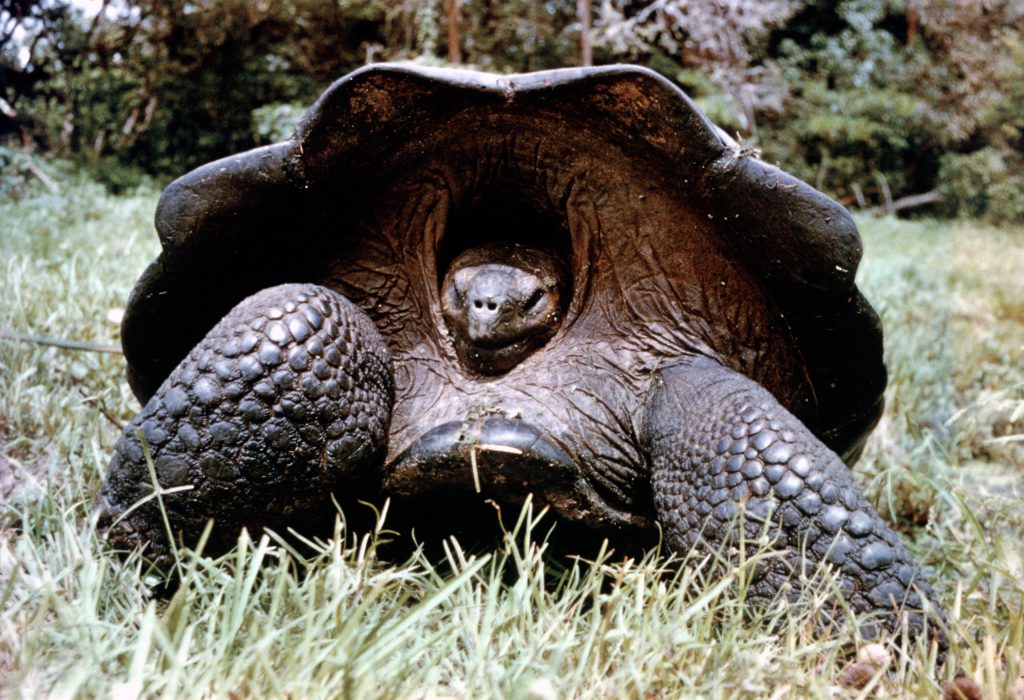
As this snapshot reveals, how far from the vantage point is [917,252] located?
8.18 meters

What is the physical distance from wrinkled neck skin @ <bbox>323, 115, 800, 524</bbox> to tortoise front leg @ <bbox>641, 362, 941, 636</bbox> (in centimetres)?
23

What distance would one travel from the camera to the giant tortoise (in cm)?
171

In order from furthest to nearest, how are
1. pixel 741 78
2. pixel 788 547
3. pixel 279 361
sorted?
pixel 741 78, pixel 279 361, pixel 788 547

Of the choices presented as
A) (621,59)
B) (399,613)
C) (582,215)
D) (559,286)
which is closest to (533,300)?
(559,286)

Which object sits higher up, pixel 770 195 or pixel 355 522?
pixel 770 195

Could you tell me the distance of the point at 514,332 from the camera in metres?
2.10

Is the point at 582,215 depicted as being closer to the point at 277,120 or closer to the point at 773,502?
the point at 773,502

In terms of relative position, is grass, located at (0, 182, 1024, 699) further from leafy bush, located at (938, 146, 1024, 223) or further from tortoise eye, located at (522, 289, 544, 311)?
leafy bush, located at (938, 146, 1024, 223)

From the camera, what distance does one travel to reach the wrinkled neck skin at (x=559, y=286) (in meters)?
2.02

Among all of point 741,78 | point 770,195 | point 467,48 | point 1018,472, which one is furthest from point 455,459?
point 741,78

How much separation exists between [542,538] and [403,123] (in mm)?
1059

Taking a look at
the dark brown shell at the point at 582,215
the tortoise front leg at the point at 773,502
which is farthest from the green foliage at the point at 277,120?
the tortoise front leg at the point at 773,502

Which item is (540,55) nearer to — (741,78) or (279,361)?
(741,78)

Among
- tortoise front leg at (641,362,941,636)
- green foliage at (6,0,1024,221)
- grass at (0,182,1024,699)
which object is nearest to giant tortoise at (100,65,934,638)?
tortoise front leg at (641,362,941,636)
